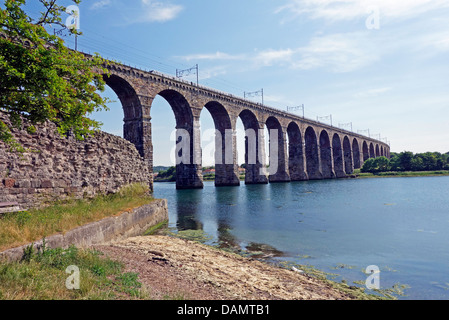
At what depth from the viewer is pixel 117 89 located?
123ft

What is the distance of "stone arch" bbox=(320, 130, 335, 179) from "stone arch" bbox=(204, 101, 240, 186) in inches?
1781

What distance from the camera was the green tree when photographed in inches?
231

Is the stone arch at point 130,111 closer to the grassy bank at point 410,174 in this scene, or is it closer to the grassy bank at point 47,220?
the grassy bank at point 47,220

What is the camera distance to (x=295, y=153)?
256 ft

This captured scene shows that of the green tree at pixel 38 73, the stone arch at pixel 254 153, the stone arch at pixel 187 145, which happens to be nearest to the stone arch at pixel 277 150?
the stone arch at pixel 254 153

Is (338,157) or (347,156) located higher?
(347,156)

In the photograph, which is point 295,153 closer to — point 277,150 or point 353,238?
point 277,150

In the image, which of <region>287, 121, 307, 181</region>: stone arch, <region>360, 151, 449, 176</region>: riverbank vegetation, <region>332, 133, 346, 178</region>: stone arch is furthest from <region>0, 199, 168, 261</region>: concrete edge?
<region>332, 133, 346, 178</region>: stone arch

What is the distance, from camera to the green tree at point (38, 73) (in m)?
5.87

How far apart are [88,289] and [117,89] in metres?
36.6

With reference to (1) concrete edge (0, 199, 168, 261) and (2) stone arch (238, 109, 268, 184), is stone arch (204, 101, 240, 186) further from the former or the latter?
(1) concrete edge (0, 199, 168, 261)

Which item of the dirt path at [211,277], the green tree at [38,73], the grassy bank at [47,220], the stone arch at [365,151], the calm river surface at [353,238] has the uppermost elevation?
the stone arch at [365,151]

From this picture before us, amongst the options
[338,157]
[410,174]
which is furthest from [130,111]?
[410,174]

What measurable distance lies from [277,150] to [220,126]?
20.7 m
